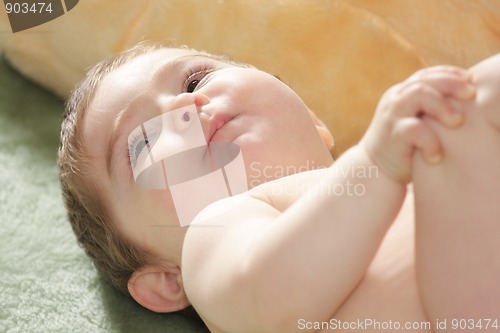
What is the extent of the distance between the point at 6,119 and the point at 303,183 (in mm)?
809

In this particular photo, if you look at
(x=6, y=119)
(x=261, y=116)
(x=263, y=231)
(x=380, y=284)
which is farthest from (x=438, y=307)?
(x=6, y=119)

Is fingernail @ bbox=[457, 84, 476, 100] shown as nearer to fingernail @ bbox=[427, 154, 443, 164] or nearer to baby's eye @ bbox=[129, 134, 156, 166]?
fingernail @ bbox=[427, 154, 443, 164]

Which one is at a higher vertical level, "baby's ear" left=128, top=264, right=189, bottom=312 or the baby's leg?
the baby's leg

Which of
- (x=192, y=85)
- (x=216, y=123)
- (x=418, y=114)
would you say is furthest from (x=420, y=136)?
Answer: (x=192, y=85)

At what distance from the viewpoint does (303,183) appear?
91 cm

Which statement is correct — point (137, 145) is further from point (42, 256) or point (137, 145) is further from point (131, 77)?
point (42, 256)

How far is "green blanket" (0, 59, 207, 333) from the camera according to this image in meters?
1.09

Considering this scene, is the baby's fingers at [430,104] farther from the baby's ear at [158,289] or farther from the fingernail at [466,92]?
the baby's ear at [158,289]

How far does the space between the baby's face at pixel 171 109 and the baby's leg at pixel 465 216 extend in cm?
30

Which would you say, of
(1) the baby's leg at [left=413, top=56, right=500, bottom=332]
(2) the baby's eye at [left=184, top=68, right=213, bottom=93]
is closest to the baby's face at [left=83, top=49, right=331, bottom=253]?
(2) the baby's eye at [left=184, top=68, right=213, bottom=93]

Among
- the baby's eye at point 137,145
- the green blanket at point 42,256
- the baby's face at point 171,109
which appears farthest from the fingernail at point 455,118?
the green blanket at point 42,256

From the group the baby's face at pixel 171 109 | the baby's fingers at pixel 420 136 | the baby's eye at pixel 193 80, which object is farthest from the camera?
the baby's eye at pixel 193 80

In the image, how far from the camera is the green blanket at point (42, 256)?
1.09m

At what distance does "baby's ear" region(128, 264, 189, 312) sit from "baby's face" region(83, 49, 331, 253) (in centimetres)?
6
